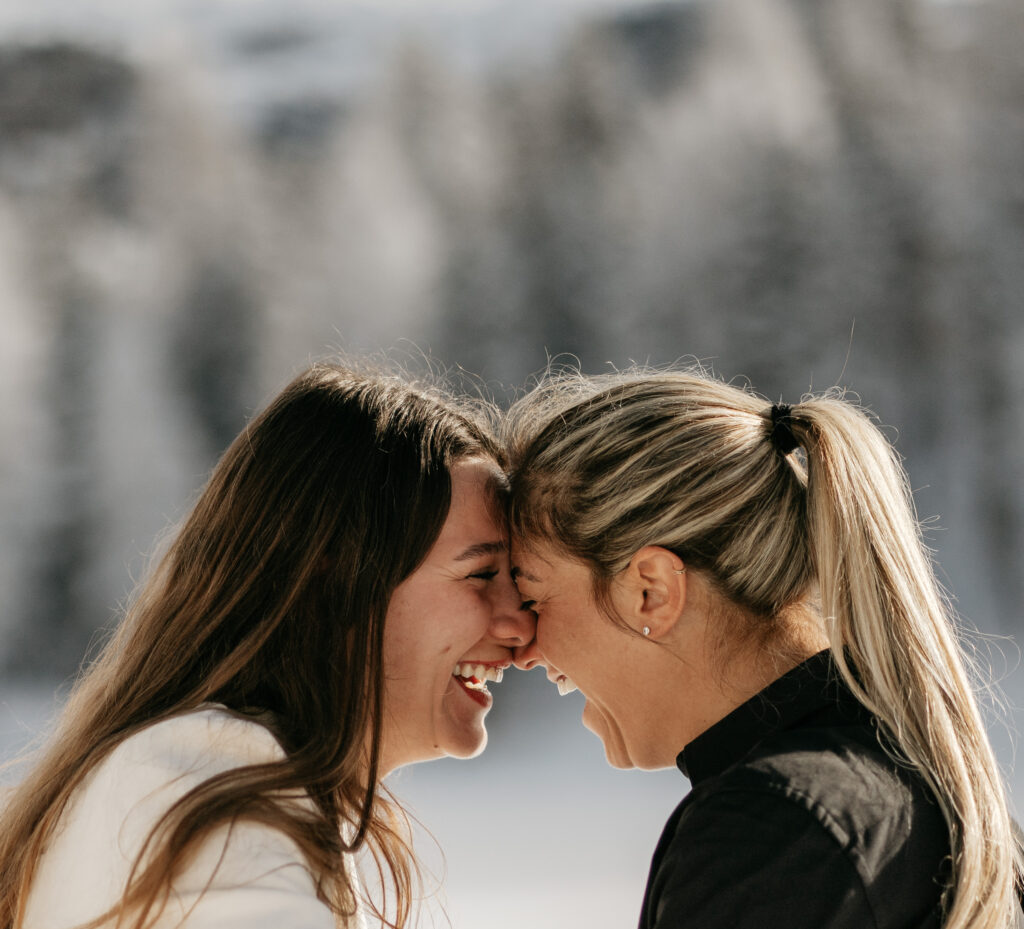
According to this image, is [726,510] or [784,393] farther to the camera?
[784,393]

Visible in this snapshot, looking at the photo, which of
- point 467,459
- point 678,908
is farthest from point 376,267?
point 678,908

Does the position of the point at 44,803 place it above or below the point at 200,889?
above

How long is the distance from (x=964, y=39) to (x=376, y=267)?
2.35 meters

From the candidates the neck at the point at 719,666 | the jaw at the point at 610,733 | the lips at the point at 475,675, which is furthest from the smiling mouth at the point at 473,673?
the neck at the point at 719,666

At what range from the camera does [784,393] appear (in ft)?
12.9

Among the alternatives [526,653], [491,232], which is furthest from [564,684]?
[491,232]

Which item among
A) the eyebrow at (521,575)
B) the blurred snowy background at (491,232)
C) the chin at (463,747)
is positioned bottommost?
the chin at (463,747)

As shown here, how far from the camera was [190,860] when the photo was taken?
915 mm

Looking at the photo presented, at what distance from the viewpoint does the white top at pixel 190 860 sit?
0.90 meters

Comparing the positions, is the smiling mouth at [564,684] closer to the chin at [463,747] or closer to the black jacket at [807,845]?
the chin at [463,747]

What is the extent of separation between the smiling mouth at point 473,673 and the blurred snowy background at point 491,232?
95.3 inches

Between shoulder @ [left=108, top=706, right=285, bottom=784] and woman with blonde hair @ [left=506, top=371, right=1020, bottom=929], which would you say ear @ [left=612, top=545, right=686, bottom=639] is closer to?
woman with blonde hair @ [left=506, top=371, right=1020, bottom=929]

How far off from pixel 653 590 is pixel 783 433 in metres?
0.22

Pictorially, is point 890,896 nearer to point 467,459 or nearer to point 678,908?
point 678,908
